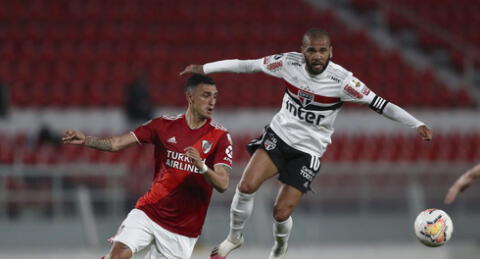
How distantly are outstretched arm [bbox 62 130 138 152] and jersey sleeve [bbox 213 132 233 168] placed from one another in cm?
71

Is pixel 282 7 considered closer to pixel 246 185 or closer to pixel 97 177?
pixel 97 177

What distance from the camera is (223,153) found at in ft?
25.3

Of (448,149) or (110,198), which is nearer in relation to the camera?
(110,198)

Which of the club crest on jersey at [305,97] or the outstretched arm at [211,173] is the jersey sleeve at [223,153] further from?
the club crest on jersey at [305,97]

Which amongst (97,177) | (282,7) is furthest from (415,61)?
(97,177)

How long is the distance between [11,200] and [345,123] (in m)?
8.65

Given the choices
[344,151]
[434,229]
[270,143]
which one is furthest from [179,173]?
[344,151]

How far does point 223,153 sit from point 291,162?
123 centimetres

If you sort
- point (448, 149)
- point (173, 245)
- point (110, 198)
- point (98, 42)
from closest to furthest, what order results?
point (173, 245) < point (110, 198) < point (448, 149) < point (98, 42)

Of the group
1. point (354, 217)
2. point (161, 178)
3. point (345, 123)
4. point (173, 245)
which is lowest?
point (345, 123)

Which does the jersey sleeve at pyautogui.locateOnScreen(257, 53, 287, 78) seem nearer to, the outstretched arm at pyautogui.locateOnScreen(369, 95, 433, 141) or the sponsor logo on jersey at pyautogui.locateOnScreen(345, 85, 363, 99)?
the sponsor logo on jersey at pyautogui.locateOnScreen(345, 85, 363, 99)

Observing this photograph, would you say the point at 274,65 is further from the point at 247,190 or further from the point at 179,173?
the point at 179,173

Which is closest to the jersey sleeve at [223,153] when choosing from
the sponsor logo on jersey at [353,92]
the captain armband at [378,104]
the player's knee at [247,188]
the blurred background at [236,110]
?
the player's knee at [247,188]

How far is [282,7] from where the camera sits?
72.2 feet
